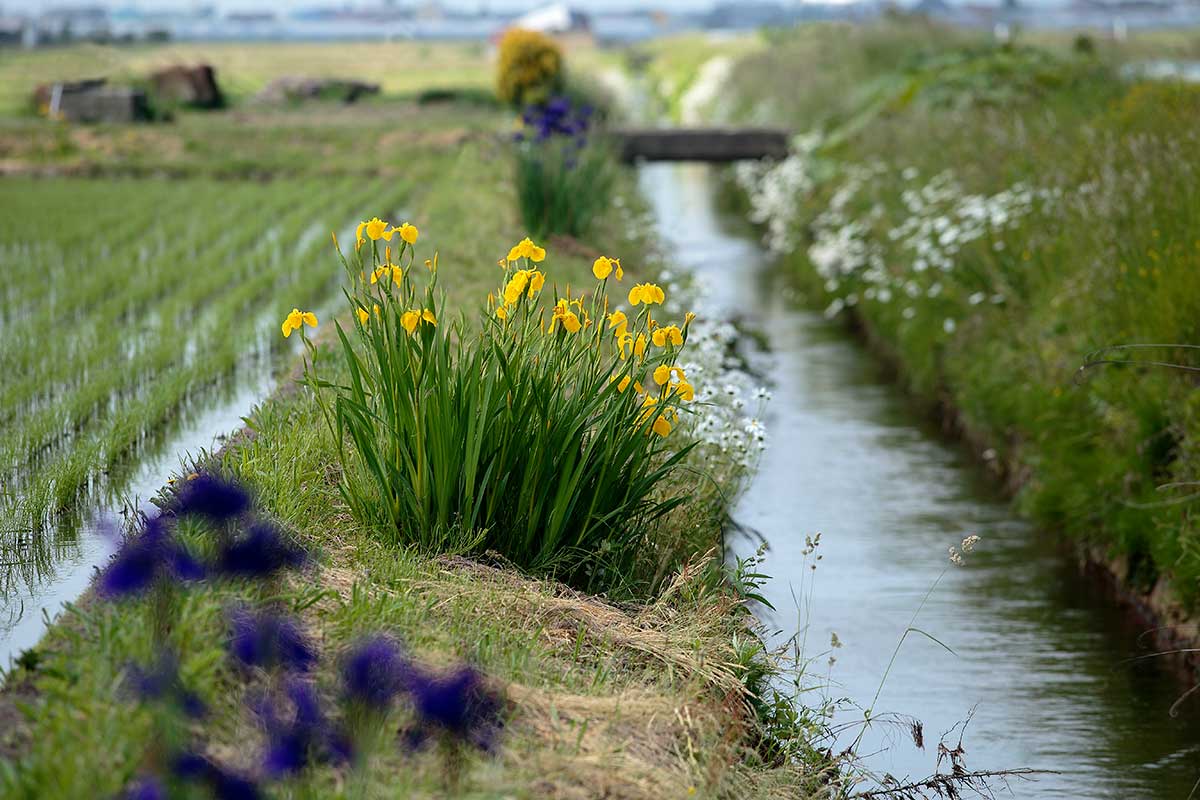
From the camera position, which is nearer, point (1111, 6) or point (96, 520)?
point (96, 520)

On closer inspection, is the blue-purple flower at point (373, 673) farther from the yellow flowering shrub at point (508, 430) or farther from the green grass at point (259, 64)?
the green grass at point (259, 64)

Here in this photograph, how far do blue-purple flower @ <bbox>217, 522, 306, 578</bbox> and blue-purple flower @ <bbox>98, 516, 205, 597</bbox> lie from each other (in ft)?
0.26

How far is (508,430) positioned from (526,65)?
75.3 ft

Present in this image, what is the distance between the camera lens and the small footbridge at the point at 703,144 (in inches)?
788

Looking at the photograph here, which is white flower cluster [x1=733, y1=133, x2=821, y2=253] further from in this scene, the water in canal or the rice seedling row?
the water in canal

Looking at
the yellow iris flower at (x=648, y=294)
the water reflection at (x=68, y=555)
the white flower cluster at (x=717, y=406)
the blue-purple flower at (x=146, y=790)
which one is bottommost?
the water reflection at (x=68, y=555)

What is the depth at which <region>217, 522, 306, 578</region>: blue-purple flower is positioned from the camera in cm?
373

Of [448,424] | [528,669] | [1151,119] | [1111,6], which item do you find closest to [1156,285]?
[1151,119]

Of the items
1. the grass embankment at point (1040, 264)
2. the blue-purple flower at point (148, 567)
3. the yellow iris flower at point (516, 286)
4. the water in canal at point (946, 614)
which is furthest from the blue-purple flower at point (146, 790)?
the grass embankment at point (1040, 264)

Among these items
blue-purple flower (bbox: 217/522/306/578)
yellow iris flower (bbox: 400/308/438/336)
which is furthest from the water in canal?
blue-purple flower (bbox: 217/522/306/578)

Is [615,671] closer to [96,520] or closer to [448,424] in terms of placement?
[448,424]

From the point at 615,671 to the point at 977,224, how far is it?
23.6 ft

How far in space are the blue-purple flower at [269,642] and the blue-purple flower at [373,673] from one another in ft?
0.40

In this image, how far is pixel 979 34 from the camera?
77.4ft
